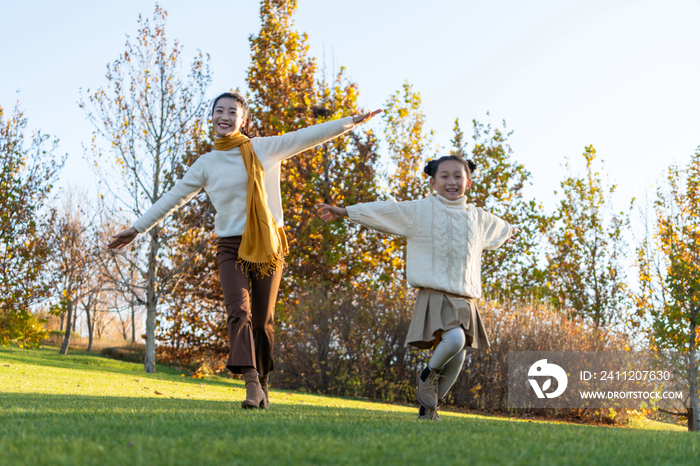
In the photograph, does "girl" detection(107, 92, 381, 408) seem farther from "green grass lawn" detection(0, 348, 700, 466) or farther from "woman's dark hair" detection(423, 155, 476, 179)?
"green grass lawn" detection(0, 348, 700, 466)

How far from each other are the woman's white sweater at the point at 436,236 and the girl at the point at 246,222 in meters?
0.68

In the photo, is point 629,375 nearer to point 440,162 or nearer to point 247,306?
point 440,162

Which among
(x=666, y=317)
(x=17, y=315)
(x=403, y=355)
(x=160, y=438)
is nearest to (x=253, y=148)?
(x=160, y=438)

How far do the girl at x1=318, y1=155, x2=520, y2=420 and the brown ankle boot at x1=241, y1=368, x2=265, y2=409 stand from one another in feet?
3.85

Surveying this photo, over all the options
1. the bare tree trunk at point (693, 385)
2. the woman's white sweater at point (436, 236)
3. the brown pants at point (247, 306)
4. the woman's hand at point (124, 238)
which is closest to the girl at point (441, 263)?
the woman's white sweater at point (436, 236)

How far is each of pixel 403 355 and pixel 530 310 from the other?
2.69 metres

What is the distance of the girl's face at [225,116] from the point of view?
179 inches

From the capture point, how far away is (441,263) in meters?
4.51

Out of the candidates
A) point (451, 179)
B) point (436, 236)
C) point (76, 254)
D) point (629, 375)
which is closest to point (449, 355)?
point (436, 236)

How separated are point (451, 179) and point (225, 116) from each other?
1.85 meters

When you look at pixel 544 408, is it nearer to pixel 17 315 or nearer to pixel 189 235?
pixel 189 235

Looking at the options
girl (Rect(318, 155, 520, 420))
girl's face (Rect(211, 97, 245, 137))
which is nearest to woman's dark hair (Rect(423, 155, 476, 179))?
girl (Rect(318, 155, 520, 420))

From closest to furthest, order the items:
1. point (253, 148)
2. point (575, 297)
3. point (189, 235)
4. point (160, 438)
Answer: point (160, 438) < point (253, 148) < point (189, 235) < point (575, 297)

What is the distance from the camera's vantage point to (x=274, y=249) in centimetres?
425
